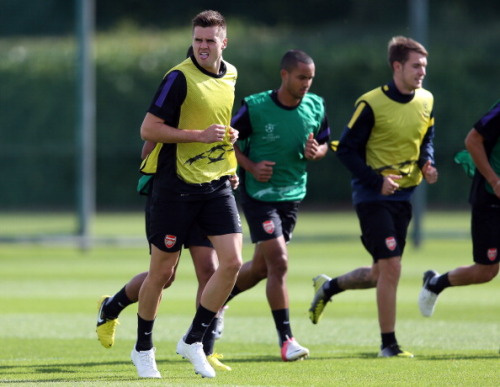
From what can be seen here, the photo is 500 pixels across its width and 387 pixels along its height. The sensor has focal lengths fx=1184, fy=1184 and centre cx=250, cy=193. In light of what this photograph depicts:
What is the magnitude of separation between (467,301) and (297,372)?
581 cm

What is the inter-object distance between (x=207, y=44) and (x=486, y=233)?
3.03m

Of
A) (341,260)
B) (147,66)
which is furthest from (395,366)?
(147,66)

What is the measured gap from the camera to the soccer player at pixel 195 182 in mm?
7730

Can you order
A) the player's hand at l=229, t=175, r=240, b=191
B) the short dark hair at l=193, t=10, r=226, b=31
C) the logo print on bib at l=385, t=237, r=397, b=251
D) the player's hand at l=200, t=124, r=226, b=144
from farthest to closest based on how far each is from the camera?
the logo print on bib at l=385, t=237, r=397, b=251 → the player's hand at l=229, t=175, r=240, b=191 → the short dark hair at l=193, t=10, r=226, b=31 → the player's hand at l=200, t=124, r=226, b=144

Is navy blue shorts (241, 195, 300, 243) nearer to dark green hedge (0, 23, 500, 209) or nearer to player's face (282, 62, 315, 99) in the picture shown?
player's face (282, 62, 315, 99)

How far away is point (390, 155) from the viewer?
950 cm

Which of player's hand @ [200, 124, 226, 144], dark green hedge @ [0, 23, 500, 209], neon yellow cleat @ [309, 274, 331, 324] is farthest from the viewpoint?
dark green hedge @ [0, 23, 500, 209]

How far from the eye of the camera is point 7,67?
27797mm

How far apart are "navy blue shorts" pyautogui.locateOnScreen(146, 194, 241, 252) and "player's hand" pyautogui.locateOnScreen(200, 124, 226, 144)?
1.60 ft

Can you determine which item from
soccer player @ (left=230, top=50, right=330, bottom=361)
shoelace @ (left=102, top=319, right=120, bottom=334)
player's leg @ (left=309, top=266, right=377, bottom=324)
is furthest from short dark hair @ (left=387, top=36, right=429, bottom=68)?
shoelace @ (left=102, top=319, right=120, bottom=334)

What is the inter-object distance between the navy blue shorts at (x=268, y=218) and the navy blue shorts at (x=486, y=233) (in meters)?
1.46

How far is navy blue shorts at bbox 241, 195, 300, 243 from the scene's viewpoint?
30.7ft

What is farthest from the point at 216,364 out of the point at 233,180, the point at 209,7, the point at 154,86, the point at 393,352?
the point at 154,86

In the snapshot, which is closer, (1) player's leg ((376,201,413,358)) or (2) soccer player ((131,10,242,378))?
(2) soccer player ((131,10,242,378))
